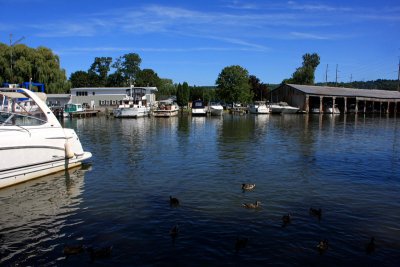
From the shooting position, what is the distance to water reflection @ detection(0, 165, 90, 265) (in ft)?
31.7

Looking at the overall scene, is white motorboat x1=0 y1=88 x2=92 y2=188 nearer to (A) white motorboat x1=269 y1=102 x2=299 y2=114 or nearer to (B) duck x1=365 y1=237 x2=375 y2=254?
(B) duck x1=365 y1=237 x2=375 y2=254

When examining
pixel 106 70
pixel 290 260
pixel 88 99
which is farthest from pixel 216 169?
pixel 106 70

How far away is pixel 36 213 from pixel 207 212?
561 centimetres

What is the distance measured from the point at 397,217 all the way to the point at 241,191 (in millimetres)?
5485

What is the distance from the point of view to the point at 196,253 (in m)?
9.48

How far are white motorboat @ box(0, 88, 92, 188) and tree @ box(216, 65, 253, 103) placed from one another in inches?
3265

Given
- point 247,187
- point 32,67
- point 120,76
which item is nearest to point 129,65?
point 120,76

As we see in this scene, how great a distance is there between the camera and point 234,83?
330ft

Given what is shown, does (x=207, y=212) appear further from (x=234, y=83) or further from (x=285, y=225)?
(x=234, y=83)

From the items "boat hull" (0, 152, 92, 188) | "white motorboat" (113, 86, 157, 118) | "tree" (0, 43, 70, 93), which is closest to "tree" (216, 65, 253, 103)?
"white motorboat" (113, 86, 157, 118)

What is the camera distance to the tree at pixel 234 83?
99.8 meters

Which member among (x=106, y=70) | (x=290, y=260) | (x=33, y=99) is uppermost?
(x=106, y=70)

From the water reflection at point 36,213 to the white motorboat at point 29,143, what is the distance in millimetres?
497

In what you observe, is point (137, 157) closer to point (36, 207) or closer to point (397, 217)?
point (36, 207)
